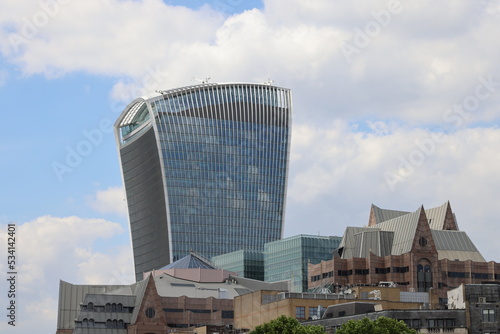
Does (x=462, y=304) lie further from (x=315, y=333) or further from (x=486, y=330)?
(x=315, y=333)

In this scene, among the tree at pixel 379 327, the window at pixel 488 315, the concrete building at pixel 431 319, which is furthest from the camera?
the concrete building at pixel 431 319

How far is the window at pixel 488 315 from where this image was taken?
16650 cm

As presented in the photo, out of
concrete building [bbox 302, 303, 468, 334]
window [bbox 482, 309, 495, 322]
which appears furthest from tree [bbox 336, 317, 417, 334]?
window [bbox 482, 309, 495, 322]

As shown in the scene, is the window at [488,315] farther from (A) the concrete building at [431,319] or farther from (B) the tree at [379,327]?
(B) the tree at [379,327]

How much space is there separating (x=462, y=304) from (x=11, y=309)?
3054 inches

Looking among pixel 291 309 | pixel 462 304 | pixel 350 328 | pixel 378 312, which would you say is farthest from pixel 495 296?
pixel 291 309

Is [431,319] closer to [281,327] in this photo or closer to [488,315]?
[488,315]

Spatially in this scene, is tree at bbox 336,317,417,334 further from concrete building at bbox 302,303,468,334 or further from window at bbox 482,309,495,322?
window at bbox 482,309,495,322

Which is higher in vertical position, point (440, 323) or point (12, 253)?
point (12, 253)

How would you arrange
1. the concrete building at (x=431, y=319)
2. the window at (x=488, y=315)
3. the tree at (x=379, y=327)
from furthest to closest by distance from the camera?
the concrete building at (x=431, y=319)
the window at (x=488, y=315)
the tree at (x=379, y=327)

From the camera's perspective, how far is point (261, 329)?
552 feet

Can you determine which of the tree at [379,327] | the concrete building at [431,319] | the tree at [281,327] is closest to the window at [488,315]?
the concrete building at [431,319]

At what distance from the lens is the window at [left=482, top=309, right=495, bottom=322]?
166 meters

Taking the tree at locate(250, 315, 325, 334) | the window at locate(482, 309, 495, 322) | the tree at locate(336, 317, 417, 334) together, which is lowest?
the tree at locate(336, 317, 417, 334)
